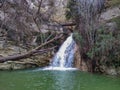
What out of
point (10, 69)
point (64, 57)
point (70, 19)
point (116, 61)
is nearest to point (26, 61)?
point (10, 69)

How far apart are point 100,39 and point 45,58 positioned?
611 cm

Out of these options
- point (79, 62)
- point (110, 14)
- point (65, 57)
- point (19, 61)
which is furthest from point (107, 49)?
point (19, 61)

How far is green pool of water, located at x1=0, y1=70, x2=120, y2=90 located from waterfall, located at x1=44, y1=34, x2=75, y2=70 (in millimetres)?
3428

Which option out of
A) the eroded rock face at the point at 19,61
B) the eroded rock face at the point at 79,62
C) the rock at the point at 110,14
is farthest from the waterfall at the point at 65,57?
the rock at the point at 110,14

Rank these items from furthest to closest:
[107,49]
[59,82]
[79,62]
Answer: [79,62]
[107,49]
[59,82]

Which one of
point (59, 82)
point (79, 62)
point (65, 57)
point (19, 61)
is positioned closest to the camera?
point (59, 82)

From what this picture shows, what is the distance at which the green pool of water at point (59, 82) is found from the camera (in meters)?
15.6

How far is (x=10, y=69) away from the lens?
23.4 metres

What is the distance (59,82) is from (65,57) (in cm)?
804

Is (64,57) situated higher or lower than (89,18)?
lower

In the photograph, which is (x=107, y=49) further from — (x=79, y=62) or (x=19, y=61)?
(x=19, y=61)

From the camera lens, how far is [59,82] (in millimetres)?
16953

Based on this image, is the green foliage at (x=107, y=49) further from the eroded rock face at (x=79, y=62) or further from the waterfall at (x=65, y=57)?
the waterfall at (x=65, y=57)

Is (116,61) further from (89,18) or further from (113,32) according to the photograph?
(89,18)
